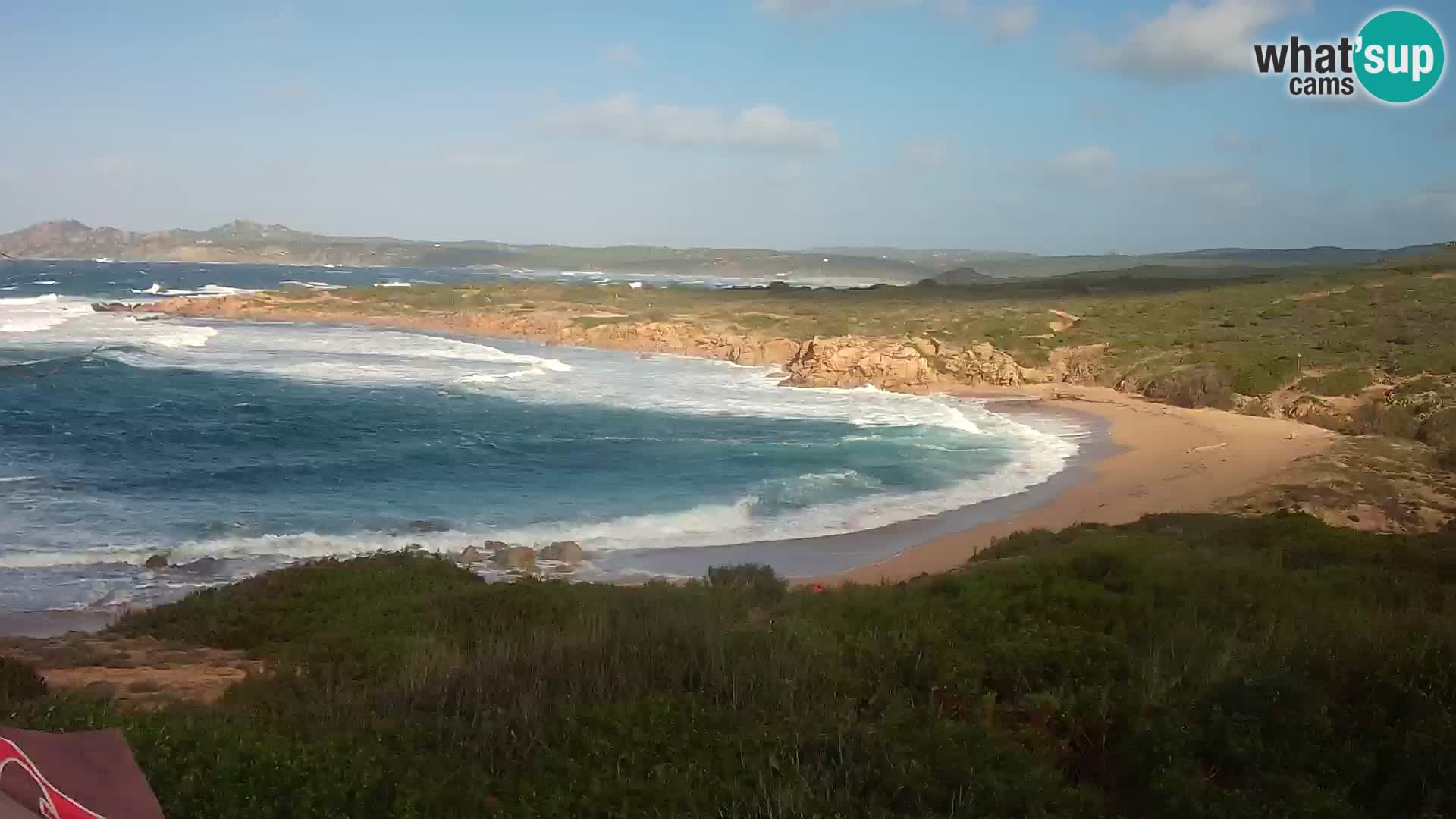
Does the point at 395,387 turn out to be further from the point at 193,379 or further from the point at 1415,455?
the point at 1415,455

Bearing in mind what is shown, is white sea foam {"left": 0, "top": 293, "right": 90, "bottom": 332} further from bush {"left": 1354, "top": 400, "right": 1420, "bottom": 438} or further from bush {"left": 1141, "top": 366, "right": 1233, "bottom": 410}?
bush {"left": 1354, "top": 400, "right": 1420, "bottom": 438}

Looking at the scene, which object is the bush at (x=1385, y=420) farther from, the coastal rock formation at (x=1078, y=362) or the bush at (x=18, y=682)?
the bush at (x=18, y=682)

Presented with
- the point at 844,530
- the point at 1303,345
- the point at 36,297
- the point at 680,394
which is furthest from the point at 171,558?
the point at 36,297

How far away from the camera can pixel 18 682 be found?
25.9 ft

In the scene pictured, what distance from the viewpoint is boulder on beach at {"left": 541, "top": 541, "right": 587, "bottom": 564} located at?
17.1 meters

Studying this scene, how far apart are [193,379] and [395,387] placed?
6.89m

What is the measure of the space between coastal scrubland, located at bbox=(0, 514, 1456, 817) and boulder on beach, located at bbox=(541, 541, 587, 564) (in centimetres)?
759

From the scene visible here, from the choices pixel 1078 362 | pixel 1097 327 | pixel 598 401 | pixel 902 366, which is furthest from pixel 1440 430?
pixel 1097 327

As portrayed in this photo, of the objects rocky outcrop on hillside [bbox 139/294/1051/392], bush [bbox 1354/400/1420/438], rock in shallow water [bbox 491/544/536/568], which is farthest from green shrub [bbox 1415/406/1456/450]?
rock in shallow water [bbox 491/544/536/568]

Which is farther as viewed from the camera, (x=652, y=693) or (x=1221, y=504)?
(x=1221, y=504)

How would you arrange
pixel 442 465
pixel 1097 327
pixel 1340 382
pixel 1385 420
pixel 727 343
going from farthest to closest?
pixel 727 343 < pixel 1097 327 < pixel 1340 382 < pixel 1385 420 < pixel 442 465

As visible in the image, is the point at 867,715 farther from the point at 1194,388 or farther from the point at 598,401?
the point at 1194,388

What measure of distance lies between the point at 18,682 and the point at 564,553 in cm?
975

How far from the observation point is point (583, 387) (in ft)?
130
